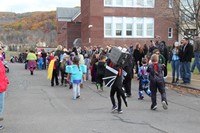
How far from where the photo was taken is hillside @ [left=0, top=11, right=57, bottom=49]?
385 ft

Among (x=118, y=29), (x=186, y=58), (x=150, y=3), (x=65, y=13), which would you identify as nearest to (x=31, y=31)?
(x=65, y=13)

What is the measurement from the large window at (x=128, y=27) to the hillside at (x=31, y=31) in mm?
64942

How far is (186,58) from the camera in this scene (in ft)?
52.9

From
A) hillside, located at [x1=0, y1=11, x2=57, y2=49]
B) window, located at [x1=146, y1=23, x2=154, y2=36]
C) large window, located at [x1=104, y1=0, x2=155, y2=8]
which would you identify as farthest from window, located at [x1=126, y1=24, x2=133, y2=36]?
hillside, located at [x1=0, y1=11, x2=57, y2=49]

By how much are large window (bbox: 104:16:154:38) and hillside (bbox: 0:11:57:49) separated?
64.9 meters

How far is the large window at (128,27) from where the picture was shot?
44031 mm

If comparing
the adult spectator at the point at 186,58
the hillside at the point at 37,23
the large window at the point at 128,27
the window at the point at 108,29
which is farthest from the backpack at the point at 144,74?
the hillside at the point at 37,23

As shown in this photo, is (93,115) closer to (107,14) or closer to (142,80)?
(142,80)

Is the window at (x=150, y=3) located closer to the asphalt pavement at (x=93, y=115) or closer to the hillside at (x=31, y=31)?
the asphalt pavement at (x=93, y=115)

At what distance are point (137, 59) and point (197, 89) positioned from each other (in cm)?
624

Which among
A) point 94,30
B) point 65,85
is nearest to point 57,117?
point 65,85

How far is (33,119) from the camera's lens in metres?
9.19

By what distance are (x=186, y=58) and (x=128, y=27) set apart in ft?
95.5

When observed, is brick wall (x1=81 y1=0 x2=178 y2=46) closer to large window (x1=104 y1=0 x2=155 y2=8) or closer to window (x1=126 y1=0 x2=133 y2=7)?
large window (x1=104 y1=0 x2=155 y2=8)
